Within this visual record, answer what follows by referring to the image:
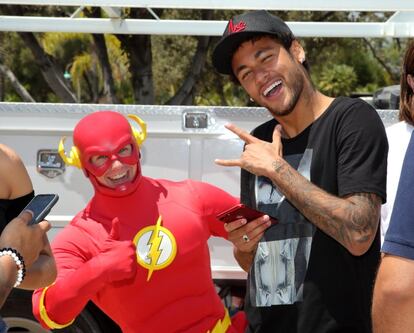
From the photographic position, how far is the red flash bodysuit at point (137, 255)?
2.88m

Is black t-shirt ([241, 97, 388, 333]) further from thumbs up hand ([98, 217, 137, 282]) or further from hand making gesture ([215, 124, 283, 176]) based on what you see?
thumbs up hand ([98, 217, 137, 282])

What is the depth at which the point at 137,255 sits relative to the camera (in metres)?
3.02

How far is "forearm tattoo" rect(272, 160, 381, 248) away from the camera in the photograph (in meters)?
2.10

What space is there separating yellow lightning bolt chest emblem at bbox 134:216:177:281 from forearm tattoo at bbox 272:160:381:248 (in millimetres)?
974

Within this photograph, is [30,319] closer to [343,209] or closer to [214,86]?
[343,209]

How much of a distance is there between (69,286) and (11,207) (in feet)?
2.86

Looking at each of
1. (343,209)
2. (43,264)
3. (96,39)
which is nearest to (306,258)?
(343,209)

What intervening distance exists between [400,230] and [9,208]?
1053mm

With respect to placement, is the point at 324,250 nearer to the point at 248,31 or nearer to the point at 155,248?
the point at 248,31

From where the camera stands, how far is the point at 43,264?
6.98 ft

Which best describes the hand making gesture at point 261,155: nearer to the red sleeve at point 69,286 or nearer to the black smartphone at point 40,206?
the black smartphone at point 40,206

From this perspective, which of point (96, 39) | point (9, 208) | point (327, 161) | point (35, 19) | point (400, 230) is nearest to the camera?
point (400, 230)

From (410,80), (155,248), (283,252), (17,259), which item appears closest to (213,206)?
(155,248)

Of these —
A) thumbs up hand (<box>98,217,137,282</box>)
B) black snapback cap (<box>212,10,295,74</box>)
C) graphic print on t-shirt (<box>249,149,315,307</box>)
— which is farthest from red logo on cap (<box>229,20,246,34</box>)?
thumbs up hand (<box>98,217,137,282</box>)
